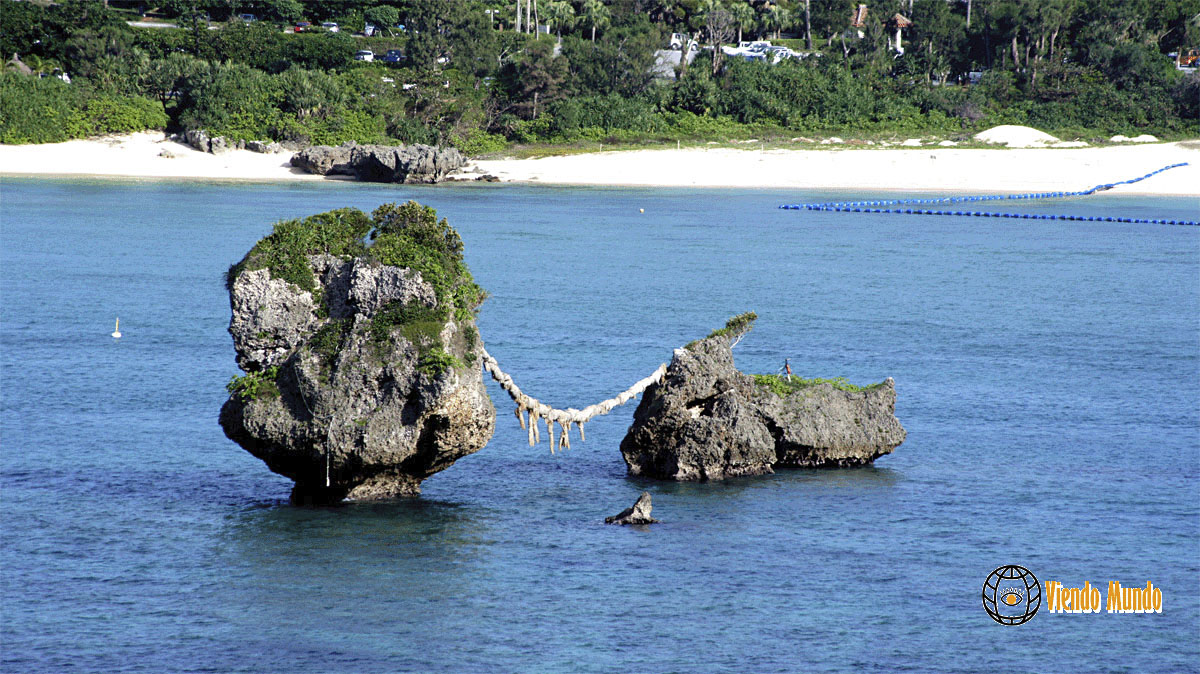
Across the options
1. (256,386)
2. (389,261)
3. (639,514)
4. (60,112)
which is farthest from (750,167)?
(256,386)

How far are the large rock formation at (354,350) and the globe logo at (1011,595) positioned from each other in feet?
31.3

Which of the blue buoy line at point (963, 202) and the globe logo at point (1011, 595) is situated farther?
the blue buoy line at point (963, 202)

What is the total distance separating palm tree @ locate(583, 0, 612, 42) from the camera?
474 feet

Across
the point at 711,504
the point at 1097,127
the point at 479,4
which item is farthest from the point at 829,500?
the point at 479,4

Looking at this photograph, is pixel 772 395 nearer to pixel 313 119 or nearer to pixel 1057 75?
pixel 313 119

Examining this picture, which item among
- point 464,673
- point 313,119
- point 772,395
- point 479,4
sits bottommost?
point 464,673

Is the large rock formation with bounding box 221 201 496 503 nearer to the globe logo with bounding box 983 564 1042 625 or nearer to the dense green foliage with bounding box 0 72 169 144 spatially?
the globe logo with bounding box 983 564 1042 625

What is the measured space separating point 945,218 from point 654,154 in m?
31.5

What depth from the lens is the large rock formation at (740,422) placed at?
28.5 m

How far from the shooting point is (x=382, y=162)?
111 meters

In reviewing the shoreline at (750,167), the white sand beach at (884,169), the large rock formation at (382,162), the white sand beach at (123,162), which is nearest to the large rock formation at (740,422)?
the large rock formation at (382,162)

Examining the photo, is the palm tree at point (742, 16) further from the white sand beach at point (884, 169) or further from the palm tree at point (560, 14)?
the white sand beach at point (884, 169)

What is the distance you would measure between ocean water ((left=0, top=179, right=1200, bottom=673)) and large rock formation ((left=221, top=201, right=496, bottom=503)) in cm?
183

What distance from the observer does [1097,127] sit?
420 ft
